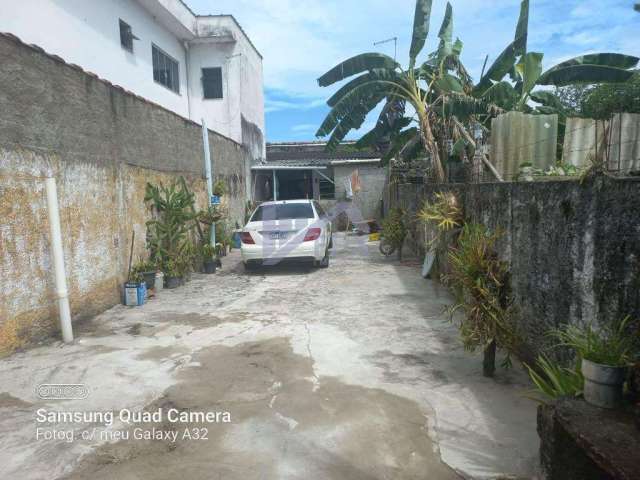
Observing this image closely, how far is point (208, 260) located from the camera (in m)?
9.41

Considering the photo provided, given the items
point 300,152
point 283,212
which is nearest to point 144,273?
point 283,212

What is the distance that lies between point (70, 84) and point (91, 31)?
17.8 ft

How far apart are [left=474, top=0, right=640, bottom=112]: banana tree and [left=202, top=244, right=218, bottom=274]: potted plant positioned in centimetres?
645

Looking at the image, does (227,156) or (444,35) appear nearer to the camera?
(444,35)

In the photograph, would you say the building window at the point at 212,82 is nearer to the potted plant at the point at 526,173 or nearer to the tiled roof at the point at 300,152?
the tiled roof at the point at 300,152

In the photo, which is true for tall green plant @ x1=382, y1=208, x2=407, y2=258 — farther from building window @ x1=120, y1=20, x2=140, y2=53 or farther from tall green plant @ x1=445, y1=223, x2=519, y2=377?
building window @ x1=120, y1=20, x2=140, y2=53

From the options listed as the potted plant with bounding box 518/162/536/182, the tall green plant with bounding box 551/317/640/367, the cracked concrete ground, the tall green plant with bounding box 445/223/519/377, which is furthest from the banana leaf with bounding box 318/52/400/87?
the tall green plant with bounding box 551/317/640/367

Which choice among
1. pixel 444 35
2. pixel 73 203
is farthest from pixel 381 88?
pixel 73 203

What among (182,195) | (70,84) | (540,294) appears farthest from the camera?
Answer: (182,195)

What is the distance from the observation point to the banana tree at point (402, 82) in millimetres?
9281

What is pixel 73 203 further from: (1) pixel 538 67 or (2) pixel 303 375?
(1) pixel 538 67

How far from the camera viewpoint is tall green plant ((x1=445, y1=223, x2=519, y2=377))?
3.67 m

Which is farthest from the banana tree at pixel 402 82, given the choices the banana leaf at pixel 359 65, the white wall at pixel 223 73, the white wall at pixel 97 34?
the white wall at pixel 223 73

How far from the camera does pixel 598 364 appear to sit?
2309 millimetres
